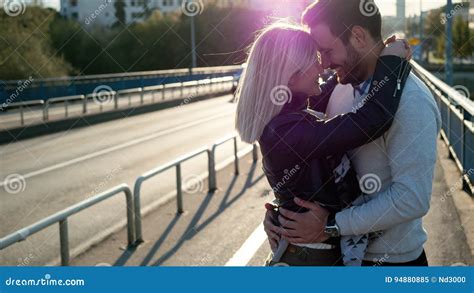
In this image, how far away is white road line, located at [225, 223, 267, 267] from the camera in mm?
6086

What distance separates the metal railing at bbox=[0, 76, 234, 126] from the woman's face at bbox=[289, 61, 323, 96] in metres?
17.4

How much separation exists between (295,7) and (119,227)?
14.8ft

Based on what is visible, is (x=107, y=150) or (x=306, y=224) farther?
(x=107, y=150)

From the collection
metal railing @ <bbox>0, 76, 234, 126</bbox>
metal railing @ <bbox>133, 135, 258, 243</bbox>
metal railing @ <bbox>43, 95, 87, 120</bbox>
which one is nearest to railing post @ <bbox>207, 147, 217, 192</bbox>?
metal railing @ <bbox>133, 135, 258, 243</bbox>

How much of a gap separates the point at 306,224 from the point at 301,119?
380 millimetres

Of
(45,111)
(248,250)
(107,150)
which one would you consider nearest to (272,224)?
(248,250)

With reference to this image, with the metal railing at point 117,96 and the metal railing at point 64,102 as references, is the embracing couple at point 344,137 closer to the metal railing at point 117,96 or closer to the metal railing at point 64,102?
the metal railing at point 117,96

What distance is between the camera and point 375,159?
7.91 ft

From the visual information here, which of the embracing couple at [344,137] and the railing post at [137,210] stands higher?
the embracing couple at [344,137]

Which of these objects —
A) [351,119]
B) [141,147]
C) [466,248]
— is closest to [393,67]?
[351,119]

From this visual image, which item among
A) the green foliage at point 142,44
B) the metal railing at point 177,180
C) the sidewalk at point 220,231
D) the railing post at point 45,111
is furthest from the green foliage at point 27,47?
the sidewalk at point 220,231

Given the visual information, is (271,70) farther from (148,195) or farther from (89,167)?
(89,167)

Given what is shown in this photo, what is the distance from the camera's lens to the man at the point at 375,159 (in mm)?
2281

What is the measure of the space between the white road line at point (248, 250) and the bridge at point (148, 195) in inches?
0.5
